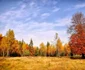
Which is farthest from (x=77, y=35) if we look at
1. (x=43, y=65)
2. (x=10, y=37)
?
(x=10, y=37)

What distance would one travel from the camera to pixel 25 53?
11156 cm

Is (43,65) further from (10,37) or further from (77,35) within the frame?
(10,37)

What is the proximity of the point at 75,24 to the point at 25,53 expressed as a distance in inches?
2983

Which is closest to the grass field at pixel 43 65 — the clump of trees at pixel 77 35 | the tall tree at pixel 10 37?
the clump of trees at pixel 77 35

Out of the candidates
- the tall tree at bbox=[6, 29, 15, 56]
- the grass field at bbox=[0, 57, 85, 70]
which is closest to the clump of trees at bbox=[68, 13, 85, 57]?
the grass field at bbox=[0, 57, 85, 70]

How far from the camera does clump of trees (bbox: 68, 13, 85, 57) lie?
37281mm

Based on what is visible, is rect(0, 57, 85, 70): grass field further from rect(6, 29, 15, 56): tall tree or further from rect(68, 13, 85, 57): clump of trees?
rect(6, 29, 15, 56): tall tree

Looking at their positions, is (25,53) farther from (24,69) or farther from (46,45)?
(24,69)

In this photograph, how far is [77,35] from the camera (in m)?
38.4

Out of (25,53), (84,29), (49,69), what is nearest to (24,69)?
(49,69)

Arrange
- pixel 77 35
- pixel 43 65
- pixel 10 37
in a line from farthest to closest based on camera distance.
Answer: pixel 10 37 < pixel 77 35 < pixel 43 65

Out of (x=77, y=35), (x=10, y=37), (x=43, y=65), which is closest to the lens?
(x=43, y=65)

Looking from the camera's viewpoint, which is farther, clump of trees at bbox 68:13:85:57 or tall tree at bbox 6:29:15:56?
tall tree at bbox 6:29:15:56

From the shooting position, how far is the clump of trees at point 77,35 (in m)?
37.3
